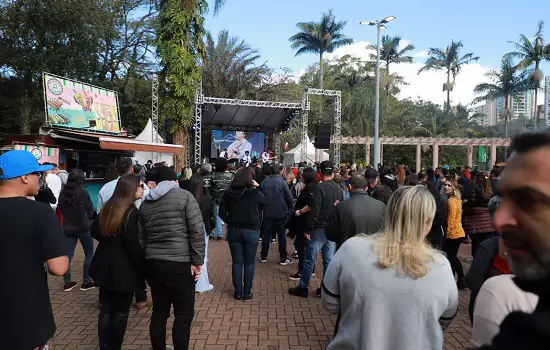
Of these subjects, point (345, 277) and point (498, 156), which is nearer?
point (345, 277)

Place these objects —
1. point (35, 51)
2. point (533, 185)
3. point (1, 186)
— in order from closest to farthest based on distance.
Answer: point (533, 185) → point (1, 186) → point (35, 51)

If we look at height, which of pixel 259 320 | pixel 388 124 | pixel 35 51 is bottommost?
pixel 259 320

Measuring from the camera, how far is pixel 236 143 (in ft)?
80.7

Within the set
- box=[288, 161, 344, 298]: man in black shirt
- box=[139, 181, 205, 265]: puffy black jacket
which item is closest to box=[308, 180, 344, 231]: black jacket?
box=[288, 161, 344, 298]: man in black shirt

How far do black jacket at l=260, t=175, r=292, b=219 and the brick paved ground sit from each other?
124 centimetres

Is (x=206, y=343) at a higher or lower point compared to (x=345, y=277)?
lower

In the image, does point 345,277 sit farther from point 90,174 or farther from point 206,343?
point 90,174

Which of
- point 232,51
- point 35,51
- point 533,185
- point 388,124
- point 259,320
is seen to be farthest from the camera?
point 388,124

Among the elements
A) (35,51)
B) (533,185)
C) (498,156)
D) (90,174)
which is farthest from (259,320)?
(498,156)

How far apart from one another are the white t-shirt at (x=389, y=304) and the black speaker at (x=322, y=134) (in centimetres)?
1563

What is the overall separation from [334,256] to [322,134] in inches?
619

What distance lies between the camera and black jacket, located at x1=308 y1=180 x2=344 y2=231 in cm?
565

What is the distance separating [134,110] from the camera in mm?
30188

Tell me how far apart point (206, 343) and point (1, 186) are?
2.65m
